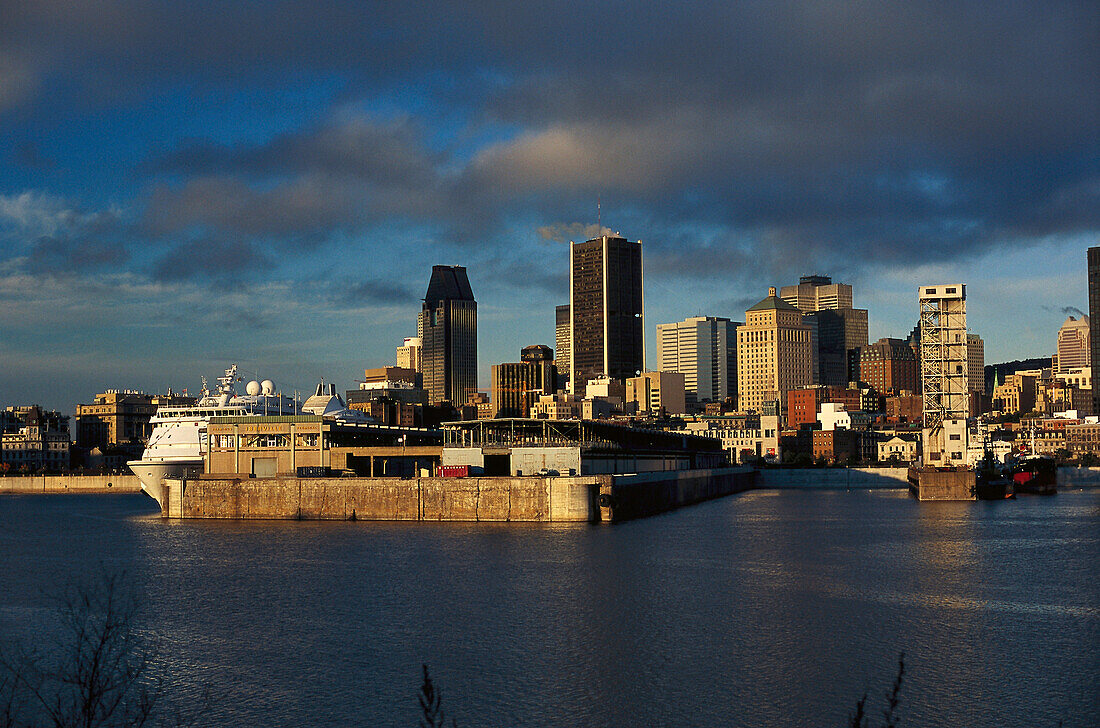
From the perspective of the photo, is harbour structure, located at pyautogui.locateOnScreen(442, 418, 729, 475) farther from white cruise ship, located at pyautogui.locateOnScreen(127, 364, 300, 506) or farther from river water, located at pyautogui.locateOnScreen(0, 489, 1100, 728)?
white cruise ship, located at pyautogui.locateOnScreen(127, 364, 300, 506)

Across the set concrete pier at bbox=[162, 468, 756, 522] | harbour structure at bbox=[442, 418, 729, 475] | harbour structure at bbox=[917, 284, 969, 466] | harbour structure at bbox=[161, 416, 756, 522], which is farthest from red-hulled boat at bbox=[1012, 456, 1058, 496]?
concrete pier at bbox=[162, 468, 756, 522]

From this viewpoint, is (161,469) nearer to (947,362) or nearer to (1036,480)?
(947,362)

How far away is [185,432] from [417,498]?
180 feet

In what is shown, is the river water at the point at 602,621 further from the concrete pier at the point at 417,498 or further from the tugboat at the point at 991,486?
the tugboat at the point at 991,486

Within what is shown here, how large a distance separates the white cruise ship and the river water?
163ft

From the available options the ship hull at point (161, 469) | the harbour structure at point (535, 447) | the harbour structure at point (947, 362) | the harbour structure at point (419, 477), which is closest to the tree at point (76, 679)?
the harbour structure at point (419, 477)

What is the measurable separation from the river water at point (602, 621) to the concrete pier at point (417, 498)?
6.28 metres

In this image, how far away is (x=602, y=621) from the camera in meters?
51.2

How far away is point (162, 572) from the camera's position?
70.2 metres

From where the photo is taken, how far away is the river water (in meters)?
37.8

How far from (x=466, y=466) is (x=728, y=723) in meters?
76.6

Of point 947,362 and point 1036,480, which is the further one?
point 1036,480

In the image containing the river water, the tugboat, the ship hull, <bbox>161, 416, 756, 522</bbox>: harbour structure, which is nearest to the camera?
the river water

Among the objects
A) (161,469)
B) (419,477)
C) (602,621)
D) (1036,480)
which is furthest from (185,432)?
(1036,480)
